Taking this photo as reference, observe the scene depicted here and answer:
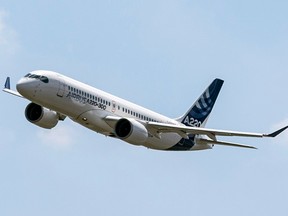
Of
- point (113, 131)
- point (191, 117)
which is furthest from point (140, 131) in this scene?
point (191, 117)

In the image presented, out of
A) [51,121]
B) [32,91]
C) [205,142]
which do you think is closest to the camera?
[32,91]

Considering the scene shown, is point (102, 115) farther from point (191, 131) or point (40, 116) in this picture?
point (191, 131)

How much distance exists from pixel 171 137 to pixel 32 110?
38.7 feet

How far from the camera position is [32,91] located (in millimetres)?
69500

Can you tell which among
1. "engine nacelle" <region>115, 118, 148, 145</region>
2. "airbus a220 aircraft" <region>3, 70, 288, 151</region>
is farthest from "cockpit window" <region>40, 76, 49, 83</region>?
"engine nacelle" <region>115, 118, 148, 145</region>

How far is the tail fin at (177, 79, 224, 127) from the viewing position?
84562mm

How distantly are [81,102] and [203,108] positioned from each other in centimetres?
1814

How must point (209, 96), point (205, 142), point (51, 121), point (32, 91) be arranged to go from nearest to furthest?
1. point (32, 91)
2. point (51, 121)
3. point (205, 142)
4. point (209, 96)

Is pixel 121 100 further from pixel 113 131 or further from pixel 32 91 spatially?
pixel 32 91

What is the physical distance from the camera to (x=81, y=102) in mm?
71625

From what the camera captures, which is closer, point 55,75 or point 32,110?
point 55,75

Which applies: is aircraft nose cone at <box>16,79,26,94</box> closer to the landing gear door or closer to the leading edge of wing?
the landing gear door

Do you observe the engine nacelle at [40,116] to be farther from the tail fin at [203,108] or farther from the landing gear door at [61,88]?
the tail fin at [203,108]

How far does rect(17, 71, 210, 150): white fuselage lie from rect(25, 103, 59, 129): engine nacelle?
12.0 ft
